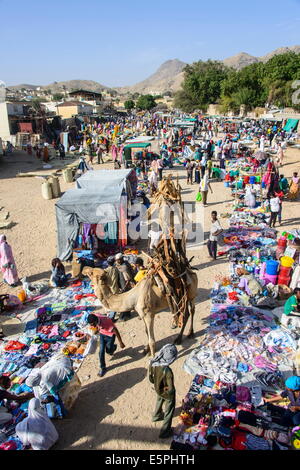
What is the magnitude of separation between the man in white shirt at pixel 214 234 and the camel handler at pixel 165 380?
5.16m

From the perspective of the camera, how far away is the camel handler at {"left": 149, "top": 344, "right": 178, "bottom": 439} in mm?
4047

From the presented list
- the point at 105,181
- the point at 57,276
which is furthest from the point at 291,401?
the point at 105,181

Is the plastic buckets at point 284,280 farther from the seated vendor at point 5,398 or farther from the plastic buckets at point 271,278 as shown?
the seated vendor at point 5,398

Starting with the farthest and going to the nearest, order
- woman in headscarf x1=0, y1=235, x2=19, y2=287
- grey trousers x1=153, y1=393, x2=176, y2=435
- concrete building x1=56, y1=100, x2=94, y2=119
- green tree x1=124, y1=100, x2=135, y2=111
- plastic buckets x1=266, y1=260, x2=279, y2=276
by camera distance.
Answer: green tree x1=124, y1=100, x2=135, y2=111 < concrete building x1=56, y1=100, x2=94, y2=119 < woman in headscarf x1=0, y1=235, x2=19, y2=287 < plastic buckets x1=266, y1=260, x2=279, y2=276 < grey trousers x1=153, y1=393, x2=176, y2=435

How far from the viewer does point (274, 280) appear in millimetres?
7617

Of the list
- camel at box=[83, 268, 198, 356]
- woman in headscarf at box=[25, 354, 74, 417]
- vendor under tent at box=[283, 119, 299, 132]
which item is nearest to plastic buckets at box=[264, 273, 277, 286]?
camel at box=[83, 268, 198, 356]

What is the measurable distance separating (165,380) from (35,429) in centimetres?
173

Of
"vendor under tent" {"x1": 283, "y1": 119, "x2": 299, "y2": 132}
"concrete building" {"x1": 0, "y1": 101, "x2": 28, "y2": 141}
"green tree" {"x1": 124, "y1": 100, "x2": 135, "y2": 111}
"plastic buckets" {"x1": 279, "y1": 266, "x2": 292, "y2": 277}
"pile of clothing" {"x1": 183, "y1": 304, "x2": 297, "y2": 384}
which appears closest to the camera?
"pile of clothing" {"x1": 183, "y1": 304, "x2": 297, "y2": 384}

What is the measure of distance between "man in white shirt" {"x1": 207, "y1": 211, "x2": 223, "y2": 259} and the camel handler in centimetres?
516

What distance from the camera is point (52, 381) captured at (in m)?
4.42

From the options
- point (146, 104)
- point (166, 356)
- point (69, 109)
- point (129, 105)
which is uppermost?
point (129, 105)

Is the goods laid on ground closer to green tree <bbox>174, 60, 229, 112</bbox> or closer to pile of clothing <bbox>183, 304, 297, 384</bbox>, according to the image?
pile of clothing <bbox>183, 304, 297, 384</bbox>

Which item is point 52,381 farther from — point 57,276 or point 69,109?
point 69,109

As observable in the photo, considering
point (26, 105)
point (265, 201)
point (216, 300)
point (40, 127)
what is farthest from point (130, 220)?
point (26, 105)
